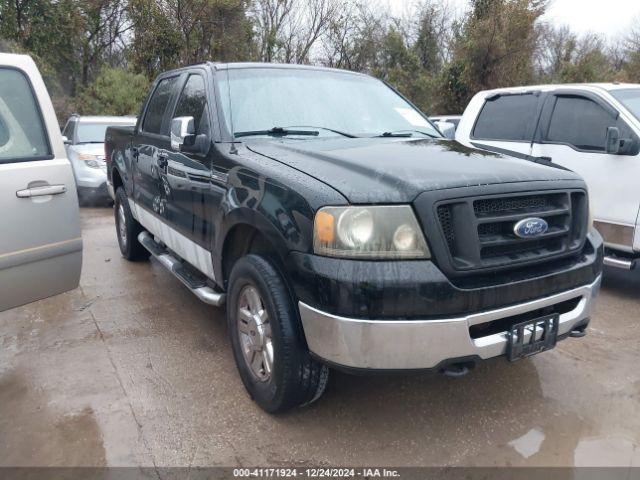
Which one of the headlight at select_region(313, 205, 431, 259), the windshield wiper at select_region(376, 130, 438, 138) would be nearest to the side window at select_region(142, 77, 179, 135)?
the windshield wiper at select_region(376, 130, 438, 138)

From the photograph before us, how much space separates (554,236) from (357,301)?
3.73 ft

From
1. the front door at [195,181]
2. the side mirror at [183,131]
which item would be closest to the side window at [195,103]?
the front door at [195,181]

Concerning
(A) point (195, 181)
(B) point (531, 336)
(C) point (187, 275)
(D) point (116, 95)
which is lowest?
(C) point (187, 275)

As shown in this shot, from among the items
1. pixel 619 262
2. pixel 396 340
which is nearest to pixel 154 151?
pixel 396 340

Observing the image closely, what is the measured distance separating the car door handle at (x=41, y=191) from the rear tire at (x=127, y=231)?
98.7 inches

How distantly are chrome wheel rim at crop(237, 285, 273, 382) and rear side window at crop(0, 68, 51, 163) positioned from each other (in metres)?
1.42

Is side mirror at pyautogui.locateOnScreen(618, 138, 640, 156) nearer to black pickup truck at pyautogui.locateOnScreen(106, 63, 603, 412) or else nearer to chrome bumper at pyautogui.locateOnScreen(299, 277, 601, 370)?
black pickup truck at pyautogui.locateOnScreen(106, 63, 603, 412)

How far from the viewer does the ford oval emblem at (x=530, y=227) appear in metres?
2.51

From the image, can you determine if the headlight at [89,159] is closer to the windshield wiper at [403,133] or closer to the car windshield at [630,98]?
the windshield wiper at [403,133]

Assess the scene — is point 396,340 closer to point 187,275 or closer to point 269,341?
point 269,341

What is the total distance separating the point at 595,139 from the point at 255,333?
3987mm

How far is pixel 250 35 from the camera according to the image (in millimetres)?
19578

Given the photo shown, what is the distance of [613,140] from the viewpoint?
15.6 feet

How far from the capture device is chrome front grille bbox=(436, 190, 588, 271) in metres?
2.36
